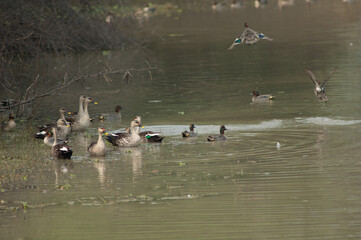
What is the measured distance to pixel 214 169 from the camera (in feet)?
48.2

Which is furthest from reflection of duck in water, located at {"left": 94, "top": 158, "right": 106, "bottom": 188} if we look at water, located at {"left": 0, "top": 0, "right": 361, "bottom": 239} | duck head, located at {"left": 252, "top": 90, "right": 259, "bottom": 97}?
duck head, located at {"left": 252, "top": 90, "right": 259, "bottom": 97}

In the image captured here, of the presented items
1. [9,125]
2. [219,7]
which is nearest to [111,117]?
[9,125]

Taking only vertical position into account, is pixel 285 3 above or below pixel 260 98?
above

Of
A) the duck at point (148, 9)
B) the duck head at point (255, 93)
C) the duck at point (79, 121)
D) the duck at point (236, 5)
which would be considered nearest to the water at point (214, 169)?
the duck head at point (255, 93)

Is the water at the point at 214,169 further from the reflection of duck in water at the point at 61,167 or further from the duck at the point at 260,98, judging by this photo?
the duck at the point at 260,98

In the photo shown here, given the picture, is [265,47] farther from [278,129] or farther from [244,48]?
[278,129]

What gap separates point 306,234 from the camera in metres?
10.2

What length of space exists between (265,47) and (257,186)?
2888 centimetres

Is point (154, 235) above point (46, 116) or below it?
below

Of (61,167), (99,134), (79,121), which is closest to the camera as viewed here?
(61,167)

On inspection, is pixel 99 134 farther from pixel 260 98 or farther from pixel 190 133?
pixel 260 98

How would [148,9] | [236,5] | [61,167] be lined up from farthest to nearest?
[236,5] < [148,9] < [61,167]

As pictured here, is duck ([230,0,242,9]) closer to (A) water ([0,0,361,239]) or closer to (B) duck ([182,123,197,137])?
(A) water ([0,0,361,239])

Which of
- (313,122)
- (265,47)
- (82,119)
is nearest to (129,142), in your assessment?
(82,119)
